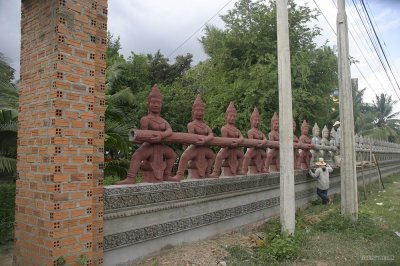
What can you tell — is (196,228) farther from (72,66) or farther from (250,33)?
(250,33)

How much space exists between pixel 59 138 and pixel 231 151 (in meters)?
3.94

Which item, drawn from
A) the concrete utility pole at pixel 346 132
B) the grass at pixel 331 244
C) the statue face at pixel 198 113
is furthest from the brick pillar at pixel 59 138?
the concrete utility pole at pixel 346 132

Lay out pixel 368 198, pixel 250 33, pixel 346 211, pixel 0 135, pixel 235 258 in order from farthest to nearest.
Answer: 1. pixel 250 33
2. pixel 368 198
3. pixel 346 211
4. pixel 0 135
5. pixel 235 258

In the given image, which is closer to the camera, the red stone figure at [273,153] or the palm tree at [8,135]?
the palm tree at [8,135]

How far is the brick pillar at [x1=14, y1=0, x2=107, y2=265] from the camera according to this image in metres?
3.64

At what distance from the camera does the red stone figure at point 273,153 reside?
329 inches

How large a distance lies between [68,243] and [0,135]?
4.37 metres

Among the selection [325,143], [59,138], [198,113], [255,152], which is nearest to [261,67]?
[325,143]

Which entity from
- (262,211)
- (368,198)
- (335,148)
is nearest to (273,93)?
(335,148)

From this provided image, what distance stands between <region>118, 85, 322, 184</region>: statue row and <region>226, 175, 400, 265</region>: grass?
1.38 metres

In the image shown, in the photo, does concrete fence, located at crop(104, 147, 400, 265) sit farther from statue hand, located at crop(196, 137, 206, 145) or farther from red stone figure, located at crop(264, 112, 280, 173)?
statue hand, located at crop(196, 137, 206, 145)

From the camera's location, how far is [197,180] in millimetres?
5895

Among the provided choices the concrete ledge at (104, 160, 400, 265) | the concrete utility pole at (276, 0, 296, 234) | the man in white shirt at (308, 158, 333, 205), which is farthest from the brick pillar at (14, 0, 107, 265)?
the man in white shirt at (308, 158, 333, 205)

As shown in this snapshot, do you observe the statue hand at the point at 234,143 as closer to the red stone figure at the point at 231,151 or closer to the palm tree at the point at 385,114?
the red stone figure at the point at 231,151
